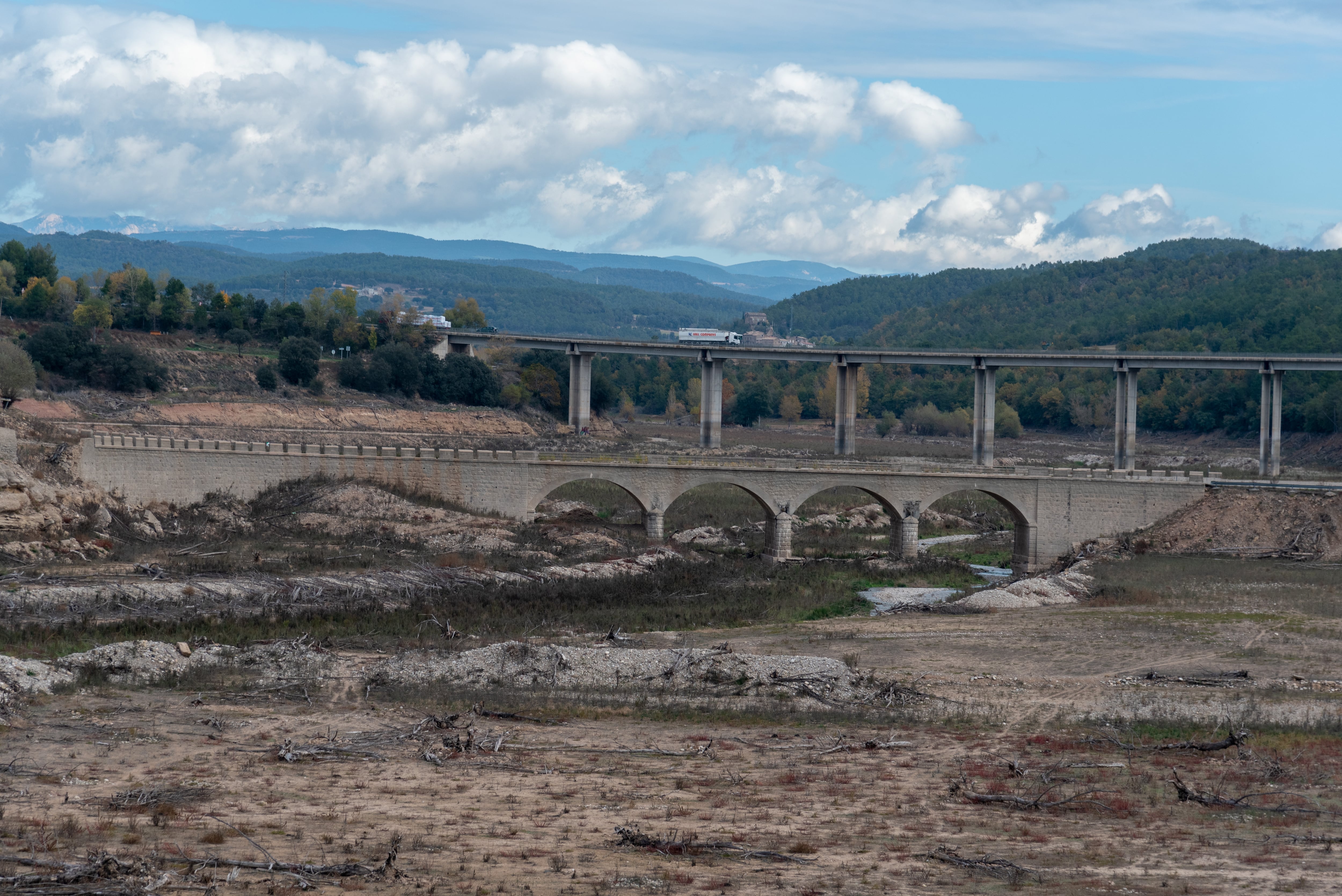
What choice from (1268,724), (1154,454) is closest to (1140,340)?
(1154,454)

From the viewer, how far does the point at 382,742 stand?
26.5 metres

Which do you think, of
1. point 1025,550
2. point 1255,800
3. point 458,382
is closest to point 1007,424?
point 458,382

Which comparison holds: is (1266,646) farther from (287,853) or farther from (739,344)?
(739,344)

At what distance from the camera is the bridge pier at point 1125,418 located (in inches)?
4033

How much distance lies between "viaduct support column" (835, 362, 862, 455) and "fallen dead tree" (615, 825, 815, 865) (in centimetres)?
9151

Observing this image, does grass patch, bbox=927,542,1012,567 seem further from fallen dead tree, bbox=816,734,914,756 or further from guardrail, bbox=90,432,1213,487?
fallen dead tree, bbox=816,734,914,756

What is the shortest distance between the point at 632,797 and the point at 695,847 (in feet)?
11.2

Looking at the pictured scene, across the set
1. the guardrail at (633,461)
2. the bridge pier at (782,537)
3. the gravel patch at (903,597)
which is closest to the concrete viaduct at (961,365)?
the guardrail at (633,461)

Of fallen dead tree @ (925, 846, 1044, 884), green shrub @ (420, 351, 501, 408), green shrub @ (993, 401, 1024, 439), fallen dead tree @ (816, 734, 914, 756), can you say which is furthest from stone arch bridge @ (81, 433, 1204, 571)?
green shrub @ (993, 401, 1024, 439)

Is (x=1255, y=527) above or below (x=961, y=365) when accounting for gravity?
below

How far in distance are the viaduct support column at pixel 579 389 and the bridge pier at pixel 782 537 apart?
54405mm

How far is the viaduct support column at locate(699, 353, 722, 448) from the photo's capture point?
114625 millimetres

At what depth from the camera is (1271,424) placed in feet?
322

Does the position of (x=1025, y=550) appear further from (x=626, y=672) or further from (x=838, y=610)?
(x=626, y=672)
